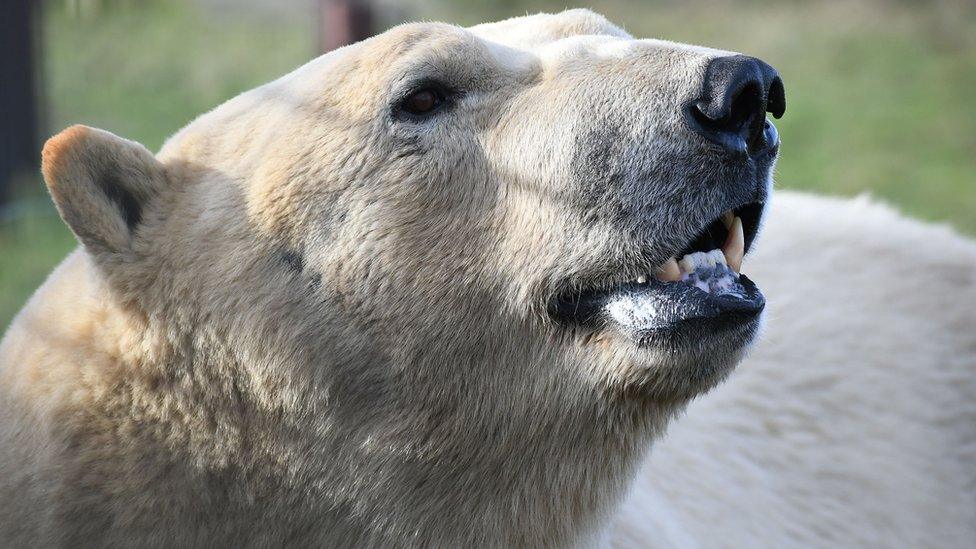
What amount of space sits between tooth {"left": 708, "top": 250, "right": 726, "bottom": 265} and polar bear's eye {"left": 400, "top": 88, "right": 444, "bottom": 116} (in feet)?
2.29

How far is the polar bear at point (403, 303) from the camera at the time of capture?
2434mm

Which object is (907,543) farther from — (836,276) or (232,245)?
(232,245)

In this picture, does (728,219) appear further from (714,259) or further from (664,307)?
(664,307)

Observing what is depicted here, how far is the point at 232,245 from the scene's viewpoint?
2.58 meters

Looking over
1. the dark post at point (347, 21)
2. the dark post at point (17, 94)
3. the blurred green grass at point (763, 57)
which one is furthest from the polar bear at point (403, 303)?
the dark post at point (17, 94)

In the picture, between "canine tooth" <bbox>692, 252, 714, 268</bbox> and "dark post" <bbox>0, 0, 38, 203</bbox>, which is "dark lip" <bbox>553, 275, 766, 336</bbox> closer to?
"canine tooth" <bbox>692, 252, 714, 268</bbox>

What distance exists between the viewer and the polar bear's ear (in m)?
2.48

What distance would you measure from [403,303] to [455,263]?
14 cm

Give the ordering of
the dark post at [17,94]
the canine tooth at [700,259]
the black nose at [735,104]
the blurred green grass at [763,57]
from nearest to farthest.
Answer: the black nose at [735,104] < the canine tooth at [700,259] < the dark post at [17,94] < the blurred green grass at [763,57]

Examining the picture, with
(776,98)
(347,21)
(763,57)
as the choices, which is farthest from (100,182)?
(763,57)

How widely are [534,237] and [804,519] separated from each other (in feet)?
5.68

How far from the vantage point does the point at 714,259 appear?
2492mm

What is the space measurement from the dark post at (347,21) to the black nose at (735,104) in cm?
474

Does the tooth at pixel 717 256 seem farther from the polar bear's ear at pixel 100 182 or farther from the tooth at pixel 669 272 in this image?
the polar bear's ear at pixel 100 182
